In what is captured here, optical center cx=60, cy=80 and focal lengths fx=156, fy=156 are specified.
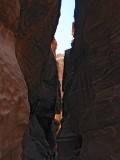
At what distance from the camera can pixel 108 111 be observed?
465 cm

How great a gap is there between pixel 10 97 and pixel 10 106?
11cm

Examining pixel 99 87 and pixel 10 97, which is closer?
pixel 10 97

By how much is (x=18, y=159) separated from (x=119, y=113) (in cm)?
316

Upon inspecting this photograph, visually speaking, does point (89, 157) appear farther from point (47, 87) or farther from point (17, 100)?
point (47, 87)

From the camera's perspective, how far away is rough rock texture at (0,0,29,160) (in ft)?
5.89

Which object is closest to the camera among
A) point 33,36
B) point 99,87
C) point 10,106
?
point 10,106

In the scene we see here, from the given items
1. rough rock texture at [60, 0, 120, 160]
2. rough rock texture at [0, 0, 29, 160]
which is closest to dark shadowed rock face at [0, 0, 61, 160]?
rough rock texture at [0, 0, 29, 160]

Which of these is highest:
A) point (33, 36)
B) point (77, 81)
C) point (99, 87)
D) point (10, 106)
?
point (33, 36)

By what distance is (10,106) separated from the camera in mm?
1931

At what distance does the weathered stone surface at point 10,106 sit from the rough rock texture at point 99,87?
9.88ft

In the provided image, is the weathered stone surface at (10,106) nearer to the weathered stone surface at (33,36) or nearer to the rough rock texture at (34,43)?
the rough rock texture at (34,43)

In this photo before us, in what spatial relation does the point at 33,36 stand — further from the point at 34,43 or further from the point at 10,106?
the point at 10,106

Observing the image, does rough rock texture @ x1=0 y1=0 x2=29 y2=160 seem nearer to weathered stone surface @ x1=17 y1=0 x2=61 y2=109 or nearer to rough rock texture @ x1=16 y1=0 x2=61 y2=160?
rough rock texture @ x1=16 y1=0 x2=61 y2=160

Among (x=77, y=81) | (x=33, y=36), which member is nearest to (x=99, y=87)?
(x=77, y=81)
